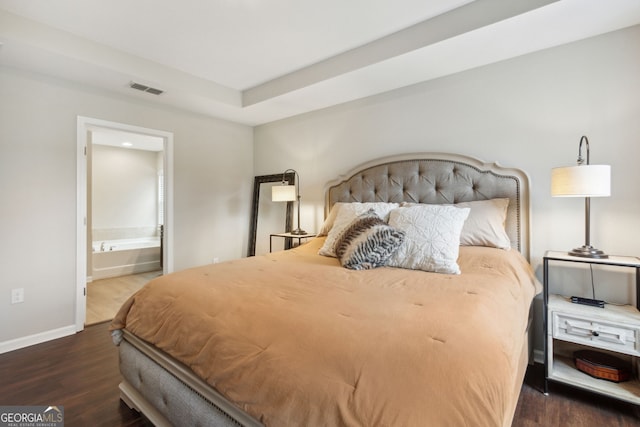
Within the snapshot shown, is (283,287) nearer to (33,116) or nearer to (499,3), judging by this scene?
(499,3)

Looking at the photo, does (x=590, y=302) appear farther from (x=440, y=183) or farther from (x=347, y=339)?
(x=347, y=339)

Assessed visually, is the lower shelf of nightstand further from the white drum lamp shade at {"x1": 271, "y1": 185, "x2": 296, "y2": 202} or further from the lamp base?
the white drum lamp shade at {"x1": 271, "y1": 185, "x2": 296, "y2": 202}

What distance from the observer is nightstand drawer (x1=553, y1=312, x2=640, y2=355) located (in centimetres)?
169

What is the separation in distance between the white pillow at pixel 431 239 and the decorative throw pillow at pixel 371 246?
0.20 feet

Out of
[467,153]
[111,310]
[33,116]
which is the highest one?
[33,116]

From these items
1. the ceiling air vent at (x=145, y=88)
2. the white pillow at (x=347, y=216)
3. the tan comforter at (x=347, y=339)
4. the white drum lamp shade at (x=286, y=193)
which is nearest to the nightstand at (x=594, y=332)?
the tan comforter at (x=347, y=339)

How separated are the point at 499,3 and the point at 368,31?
2.87 ft

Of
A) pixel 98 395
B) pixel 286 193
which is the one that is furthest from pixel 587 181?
pixel 98 395

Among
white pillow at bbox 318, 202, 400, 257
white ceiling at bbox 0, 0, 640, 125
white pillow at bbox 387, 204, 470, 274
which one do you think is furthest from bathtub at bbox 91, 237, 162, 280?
white pillow at bbox 387, 204, 470, 274

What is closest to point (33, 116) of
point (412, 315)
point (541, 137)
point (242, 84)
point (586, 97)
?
point (242, 84)

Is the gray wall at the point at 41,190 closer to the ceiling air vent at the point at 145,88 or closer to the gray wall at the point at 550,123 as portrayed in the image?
the ceiling air vent at the point at 145,88

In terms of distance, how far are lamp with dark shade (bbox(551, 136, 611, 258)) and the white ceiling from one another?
3.14 ft

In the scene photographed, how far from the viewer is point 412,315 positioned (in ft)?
3.67

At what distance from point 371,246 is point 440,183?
1069mm
